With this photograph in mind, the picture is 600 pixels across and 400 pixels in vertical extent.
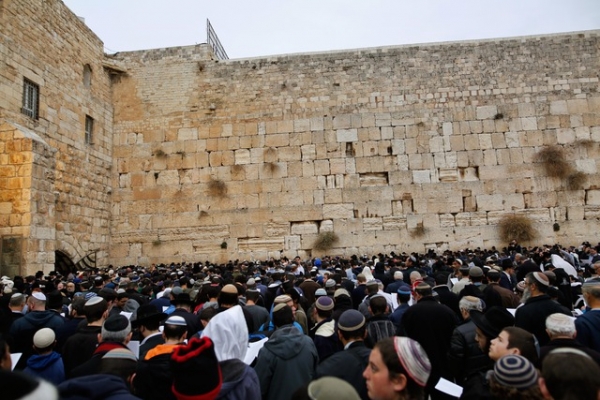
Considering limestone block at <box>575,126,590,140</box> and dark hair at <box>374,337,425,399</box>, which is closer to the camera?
dark hair at <box>374,337,425,399</box>

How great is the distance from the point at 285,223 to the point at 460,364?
11738 mm

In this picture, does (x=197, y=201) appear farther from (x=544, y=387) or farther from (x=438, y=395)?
(x=544, y=387)

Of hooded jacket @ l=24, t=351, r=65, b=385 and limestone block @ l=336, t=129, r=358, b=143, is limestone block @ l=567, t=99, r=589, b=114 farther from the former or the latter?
hooded jacket @ l=24, t=351, r=65, b=385

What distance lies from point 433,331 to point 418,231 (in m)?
10.9

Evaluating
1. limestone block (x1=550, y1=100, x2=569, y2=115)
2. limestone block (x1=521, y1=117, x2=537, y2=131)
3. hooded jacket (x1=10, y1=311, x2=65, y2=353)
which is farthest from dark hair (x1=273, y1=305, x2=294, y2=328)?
limestone block (x1=550, y1=100, x2=569, y2=115)

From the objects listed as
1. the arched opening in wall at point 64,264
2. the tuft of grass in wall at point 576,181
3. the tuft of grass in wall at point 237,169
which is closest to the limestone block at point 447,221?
the tuft of grass in wall at point 576,181

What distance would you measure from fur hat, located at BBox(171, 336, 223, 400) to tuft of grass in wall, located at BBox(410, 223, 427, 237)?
13.1 m

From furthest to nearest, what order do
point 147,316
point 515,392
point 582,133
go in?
point 582,133 < point 147,316 < point 515,392

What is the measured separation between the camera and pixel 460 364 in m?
3.46

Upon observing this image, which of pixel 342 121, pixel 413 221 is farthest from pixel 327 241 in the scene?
pixel 342 121

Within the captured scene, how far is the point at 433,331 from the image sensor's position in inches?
160

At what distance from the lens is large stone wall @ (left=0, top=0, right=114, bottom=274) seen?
1081 cm

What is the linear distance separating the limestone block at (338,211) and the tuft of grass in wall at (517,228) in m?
4.79

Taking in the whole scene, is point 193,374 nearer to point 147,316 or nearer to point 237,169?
point 147,316
